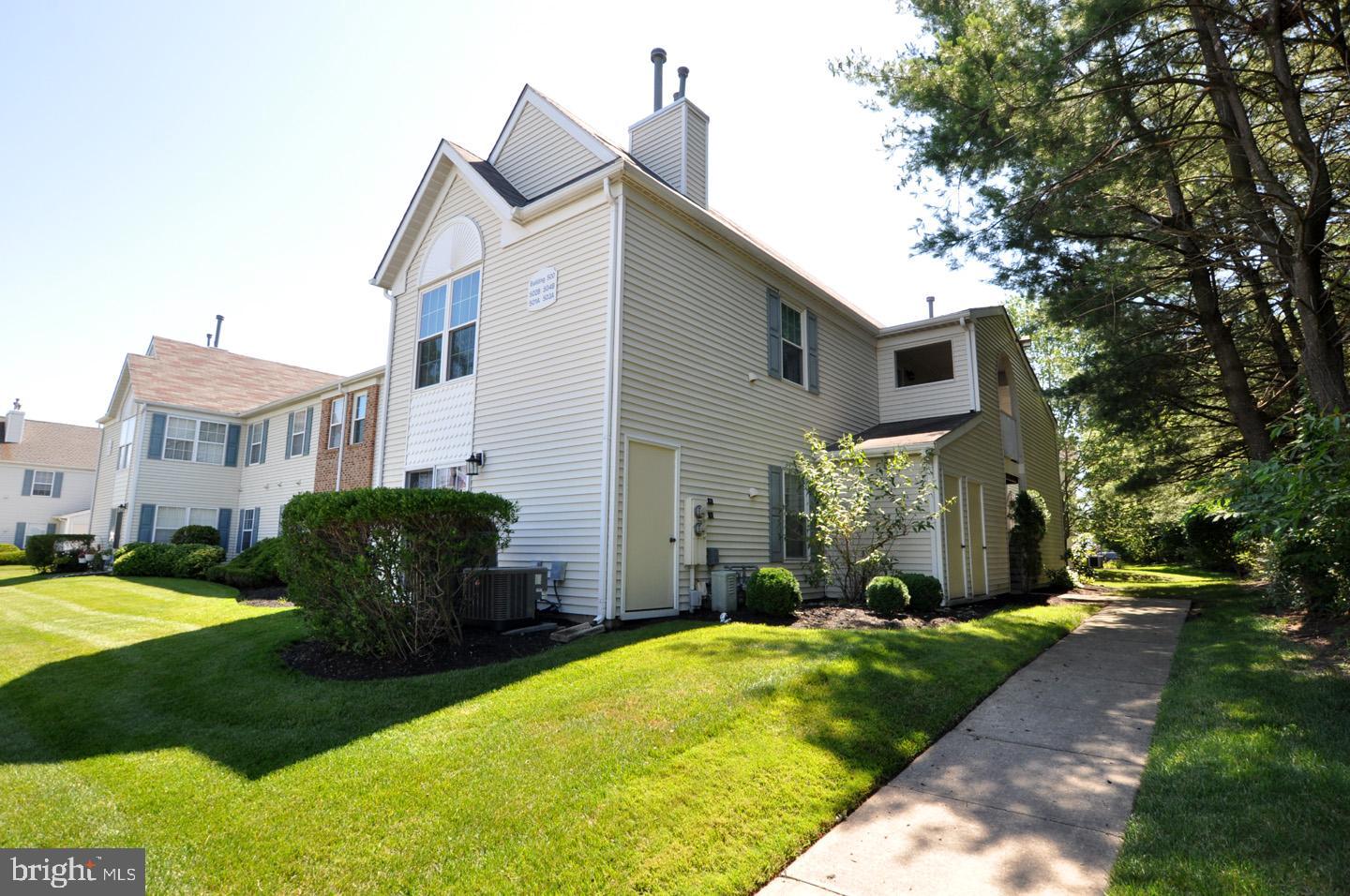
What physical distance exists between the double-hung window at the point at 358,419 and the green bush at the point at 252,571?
11.2 feet

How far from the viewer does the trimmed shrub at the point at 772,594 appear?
361 inches

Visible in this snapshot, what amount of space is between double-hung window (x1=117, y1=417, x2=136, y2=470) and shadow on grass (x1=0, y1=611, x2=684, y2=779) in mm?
19724

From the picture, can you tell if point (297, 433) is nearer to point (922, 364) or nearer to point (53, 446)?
point (922, 364)

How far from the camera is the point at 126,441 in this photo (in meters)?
23.7

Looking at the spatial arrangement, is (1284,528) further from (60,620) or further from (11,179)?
(11,179)

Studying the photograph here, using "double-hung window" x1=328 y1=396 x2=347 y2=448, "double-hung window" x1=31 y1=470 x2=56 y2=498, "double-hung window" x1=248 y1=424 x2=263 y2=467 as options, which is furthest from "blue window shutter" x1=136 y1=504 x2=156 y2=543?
"double-hung window" x1=31 y1=470 x2=56 y2=498

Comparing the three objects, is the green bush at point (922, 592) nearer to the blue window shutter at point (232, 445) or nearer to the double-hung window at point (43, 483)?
the blue window shutter at point (232, 445)

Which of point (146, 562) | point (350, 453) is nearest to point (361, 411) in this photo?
point (350, 453)

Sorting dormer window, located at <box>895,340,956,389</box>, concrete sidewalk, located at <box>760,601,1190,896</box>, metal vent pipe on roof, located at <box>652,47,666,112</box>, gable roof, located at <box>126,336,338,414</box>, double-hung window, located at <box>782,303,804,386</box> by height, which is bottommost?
concrete sidewalk, located at <box>760,601,1190,896</box>

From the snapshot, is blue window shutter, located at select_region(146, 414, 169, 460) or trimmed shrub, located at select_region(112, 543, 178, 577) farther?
blue window shutter, located at select_region(146, 414, 169, 460)

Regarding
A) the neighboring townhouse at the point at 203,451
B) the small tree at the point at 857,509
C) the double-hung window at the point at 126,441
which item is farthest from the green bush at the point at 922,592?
the double-hung window at the point at 126,441

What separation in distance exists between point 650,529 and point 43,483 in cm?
4151

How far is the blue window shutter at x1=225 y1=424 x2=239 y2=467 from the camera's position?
77.8ft

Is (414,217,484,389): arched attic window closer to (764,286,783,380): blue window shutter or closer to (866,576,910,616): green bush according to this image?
(764,286,783,380): blue window shutter
